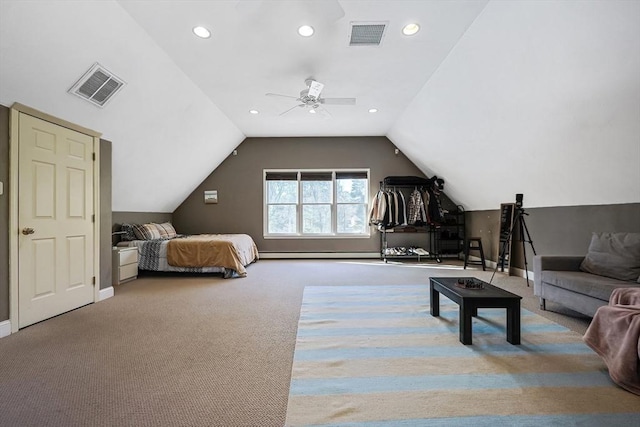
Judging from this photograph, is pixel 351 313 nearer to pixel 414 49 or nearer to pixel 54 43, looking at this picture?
pixel 414 49

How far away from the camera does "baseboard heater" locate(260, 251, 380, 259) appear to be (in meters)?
6.26

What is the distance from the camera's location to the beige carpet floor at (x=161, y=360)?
1.43m

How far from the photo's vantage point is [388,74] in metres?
3.54

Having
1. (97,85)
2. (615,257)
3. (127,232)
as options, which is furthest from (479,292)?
(127,232)

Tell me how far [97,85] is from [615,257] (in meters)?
5.32

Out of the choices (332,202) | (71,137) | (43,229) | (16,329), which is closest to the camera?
(16,329)

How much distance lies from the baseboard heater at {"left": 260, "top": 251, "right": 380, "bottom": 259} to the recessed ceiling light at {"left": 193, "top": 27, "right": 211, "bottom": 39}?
175 inches

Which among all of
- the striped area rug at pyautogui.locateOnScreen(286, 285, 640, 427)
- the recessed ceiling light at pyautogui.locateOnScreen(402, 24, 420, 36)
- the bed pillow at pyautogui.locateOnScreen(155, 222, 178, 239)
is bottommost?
the striped area rug at pyautogui.locateOnScreen(286, 285, 640, 427)

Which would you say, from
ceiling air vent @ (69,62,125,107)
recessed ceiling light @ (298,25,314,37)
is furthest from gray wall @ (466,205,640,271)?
ceiling air vent @ (69,62,125,107)

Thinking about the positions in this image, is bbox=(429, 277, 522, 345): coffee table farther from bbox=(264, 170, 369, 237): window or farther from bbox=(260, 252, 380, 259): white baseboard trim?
bbox=(264, 170, 369, 237): window

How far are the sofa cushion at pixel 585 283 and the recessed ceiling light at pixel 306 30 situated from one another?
3372 millimetres

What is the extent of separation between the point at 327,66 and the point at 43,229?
135 inches

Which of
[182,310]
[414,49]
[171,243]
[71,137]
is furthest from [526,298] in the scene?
[71,137]

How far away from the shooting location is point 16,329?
2.41 metres
